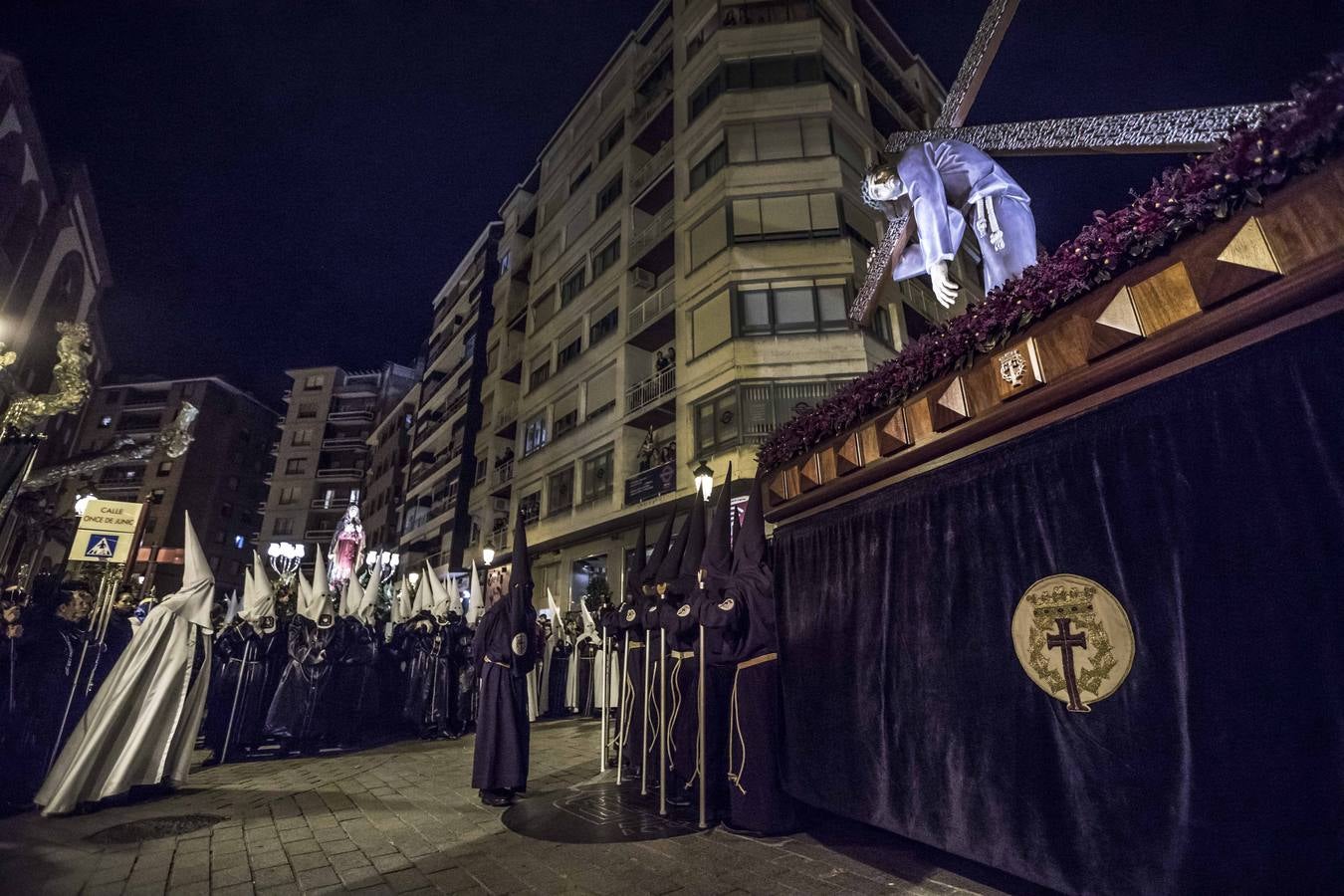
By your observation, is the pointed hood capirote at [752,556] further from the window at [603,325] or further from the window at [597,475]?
the window at [603,325]

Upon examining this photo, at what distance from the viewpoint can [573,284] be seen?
84.8 ft

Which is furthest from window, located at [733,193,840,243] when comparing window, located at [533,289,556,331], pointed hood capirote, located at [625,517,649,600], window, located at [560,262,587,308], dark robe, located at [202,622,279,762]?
dark robe, located at [202,622,279,762]

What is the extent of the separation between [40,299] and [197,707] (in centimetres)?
2266

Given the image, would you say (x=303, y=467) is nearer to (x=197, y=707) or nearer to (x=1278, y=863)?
(x=197, y=707)

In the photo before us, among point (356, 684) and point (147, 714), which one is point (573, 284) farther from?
point (147, 714)

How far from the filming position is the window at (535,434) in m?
24.4

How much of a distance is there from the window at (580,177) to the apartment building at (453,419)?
7349 mm

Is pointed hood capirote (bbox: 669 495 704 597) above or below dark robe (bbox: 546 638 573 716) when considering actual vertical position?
above

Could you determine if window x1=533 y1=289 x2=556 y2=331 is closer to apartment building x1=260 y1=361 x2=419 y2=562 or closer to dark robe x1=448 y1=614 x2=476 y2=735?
dark robe x1=448 y1=614 x2=476 y2=735

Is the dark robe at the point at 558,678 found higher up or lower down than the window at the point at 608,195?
lower down

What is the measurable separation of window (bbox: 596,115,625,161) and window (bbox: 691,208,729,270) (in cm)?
925

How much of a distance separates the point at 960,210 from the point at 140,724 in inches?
363

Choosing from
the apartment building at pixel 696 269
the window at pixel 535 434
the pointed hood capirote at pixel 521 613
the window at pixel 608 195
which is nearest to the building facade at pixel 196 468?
the apartment building at pixel 696 269

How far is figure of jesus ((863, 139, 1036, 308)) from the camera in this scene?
4.12 meters
